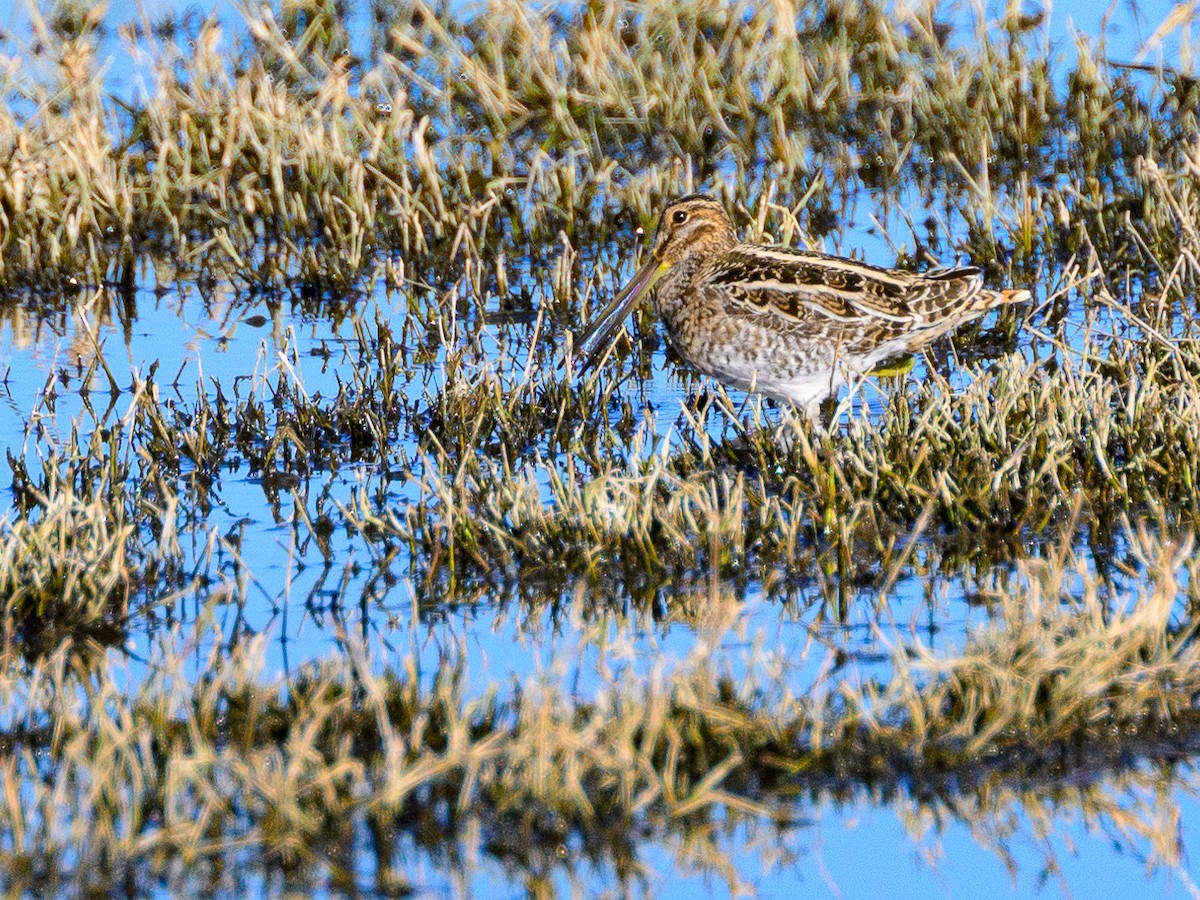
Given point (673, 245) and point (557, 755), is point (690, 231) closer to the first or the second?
point (673, 245)

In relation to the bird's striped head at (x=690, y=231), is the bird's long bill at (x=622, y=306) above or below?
below

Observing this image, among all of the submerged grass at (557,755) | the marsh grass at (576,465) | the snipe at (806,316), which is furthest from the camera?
the snipe at (806,316)

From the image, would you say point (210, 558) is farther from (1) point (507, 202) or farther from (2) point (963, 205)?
(2) point (963, 205)

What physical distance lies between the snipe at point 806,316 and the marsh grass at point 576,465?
8.9 inches

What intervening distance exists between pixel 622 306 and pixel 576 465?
0.80 meters

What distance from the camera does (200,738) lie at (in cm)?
357

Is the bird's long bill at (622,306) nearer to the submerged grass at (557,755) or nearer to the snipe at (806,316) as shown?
the snipe at (806,316)

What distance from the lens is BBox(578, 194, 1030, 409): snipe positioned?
19.7 feet

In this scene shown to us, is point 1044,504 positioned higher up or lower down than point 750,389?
lower down

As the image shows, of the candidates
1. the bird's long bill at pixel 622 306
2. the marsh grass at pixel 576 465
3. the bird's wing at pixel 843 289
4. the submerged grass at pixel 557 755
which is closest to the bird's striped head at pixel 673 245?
the bird's long bill at pixel 622 306

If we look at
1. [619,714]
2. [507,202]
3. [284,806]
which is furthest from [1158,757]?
[507,202]

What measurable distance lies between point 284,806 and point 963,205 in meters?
5.62

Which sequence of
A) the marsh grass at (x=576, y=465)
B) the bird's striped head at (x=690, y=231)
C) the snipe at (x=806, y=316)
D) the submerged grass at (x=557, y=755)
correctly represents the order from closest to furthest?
the submerged grass at (x=557, y=755), the marsh grass at (x=576, y=465), the snipe at (x=806, y=316), the bird's striped head at (x=690, y=231)

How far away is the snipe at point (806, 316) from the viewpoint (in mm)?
6008
